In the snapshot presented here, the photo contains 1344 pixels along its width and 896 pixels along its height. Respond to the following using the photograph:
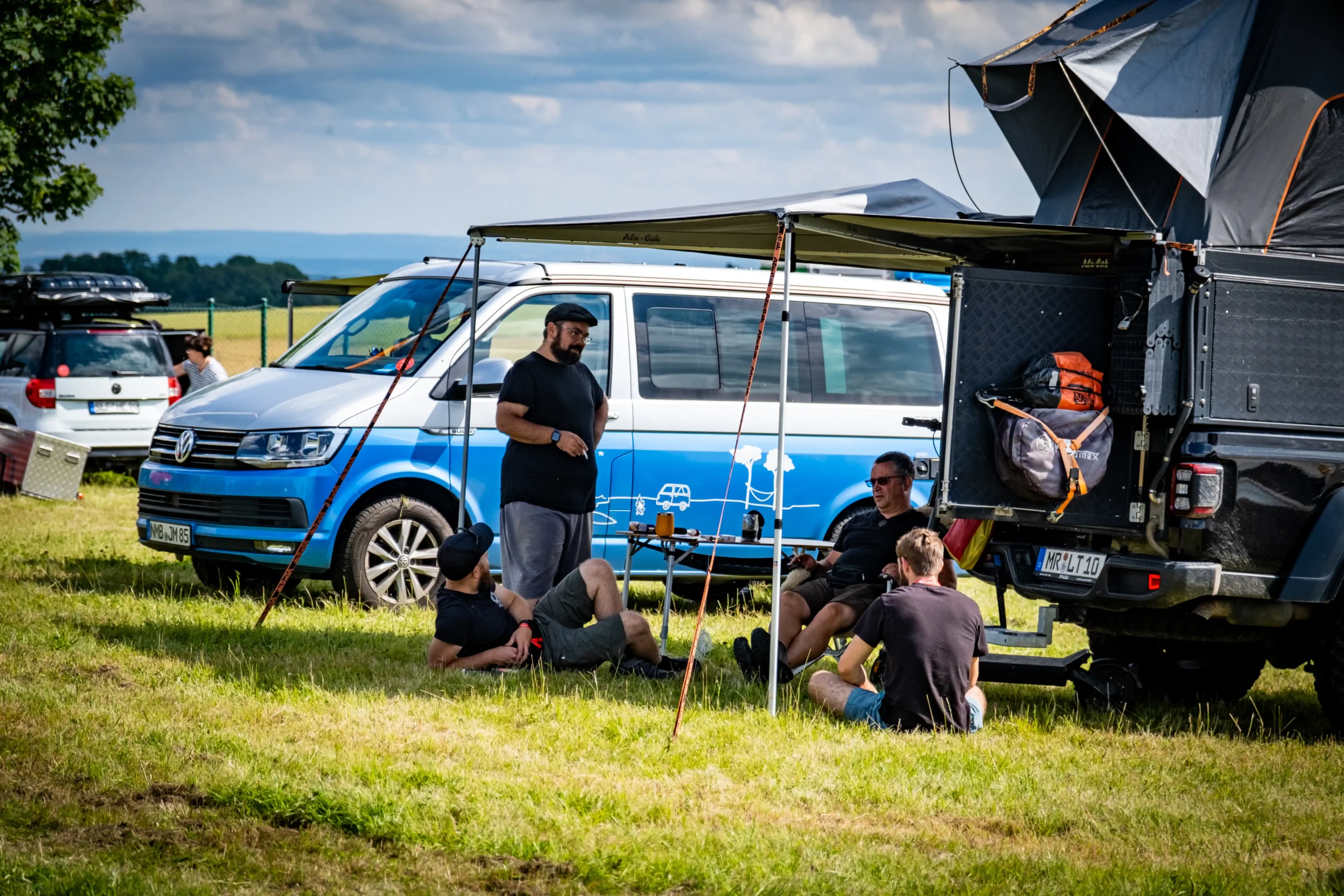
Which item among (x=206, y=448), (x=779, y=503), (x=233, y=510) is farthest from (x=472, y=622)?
(x=206, y=448)

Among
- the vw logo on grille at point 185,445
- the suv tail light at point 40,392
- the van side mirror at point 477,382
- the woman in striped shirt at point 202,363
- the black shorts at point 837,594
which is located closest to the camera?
the black shorts at point 837,594

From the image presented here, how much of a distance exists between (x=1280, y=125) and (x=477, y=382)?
15.2 feet

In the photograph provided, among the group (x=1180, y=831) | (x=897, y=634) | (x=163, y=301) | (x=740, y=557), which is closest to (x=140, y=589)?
(x=740, y=557)

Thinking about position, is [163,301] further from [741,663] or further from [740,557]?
[741,663]

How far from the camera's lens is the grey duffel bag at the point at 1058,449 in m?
6.72

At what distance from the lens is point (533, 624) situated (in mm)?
7504

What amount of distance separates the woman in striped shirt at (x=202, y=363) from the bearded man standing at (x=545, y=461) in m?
6.74

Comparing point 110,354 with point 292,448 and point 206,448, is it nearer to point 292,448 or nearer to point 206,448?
point 206,448

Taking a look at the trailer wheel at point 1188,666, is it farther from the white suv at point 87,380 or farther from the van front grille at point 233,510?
the white suv at point 87,380

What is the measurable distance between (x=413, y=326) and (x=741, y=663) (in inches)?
133

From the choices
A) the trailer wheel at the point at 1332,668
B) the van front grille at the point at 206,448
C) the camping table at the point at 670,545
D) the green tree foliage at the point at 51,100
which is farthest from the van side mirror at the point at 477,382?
the green tree foliage at the point at 51,100

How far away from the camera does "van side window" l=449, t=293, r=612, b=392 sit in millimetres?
9484

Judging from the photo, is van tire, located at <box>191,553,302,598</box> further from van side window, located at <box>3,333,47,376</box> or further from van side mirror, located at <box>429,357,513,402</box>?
van side window, located at <box>3,333,47,376</box>

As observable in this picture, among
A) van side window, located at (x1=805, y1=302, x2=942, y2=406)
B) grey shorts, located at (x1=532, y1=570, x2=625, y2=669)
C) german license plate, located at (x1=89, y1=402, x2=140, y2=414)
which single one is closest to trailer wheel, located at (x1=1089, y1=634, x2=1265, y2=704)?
grey shorts, located at (x1=532, y1=570, x2=625, y2=669)
